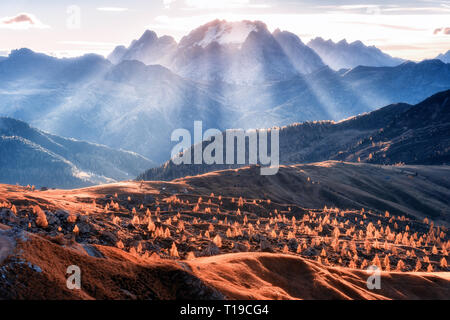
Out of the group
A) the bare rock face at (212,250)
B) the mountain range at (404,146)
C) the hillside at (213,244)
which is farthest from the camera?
the mountain range at (404,146)

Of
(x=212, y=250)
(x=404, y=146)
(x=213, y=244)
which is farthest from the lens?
(x=404, y=146)

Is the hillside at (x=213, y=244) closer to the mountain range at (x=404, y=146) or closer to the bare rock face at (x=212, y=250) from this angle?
the bare rock face at (x=212, y=250)

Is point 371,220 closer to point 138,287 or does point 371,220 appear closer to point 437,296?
point 437,296

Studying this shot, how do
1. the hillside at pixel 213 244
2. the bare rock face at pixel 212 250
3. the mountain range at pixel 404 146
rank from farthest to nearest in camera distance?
the mountain range at pixel 404 146 < the bare rock face at pixel 212 250 < the hillside at pixel 213 244

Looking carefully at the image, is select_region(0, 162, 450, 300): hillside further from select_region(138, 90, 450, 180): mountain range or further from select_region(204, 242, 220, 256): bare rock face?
select_region(138, 90, 450, 180): mountain range

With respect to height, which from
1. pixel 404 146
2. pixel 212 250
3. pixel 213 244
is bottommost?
pixel 212 250

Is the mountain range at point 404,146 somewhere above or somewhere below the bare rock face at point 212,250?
above

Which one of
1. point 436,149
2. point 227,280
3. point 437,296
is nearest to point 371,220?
point 437,296

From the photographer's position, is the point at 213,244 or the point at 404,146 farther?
the point at 404,146

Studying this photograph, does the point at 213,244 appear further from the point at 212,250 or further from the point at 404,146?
the point at 404,146

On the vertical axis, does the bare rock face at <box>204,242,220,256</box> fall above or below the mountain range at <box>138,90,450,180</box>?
below

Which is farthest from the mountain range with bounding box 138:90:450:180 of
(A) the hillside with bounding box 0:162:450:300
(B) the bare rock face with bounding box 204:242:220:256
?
(B) the bare rock face with bounding box 204:242:220:256

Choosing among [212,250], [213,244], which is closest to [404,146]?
[213,244]

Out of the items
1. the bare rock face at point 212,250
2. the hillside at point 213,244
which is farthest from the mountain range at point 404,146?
the bare rock face at point 212,250
